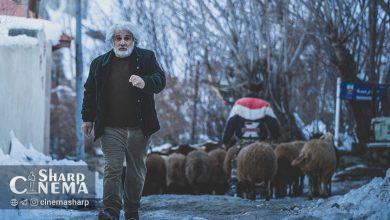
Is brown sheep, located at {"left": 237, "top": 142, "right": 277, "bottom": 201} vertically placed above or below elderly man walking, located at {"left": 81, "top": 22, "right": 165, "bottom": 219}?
below

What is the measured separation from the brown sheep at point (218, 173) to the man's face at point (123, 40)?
298 inches

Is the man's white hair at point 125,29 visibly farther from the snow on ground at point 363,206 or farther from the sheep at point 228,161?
the sheep at point 228,161

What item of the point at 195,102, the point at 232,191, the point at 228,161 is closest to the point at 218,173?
the point at 232,191

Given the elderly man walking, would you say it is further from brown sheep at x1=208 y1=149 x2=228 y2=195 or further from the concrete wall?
brown sheep at x1=208 y1=149 x2=228 y2=195

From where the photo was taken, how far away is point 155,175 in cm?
1373

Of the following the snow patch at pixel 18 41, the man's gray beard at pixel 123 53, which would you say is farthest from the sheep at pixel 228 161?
the man's gray beard at pixel 123 53

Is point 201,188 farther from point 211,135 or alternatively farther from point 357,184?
point 211,135

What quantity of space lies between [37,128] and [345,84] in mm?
6502

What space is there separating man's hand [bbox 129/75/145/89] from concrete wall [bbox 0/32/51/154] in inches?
220

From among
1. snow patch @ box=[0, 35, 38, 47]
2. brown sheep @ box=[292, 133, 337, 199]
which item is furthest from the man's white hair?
brown sheep @ box=[292, 133, 337, 199]

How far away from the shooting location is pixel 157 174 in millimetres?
13742

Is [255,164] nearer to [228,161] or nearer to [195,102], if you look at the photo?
[228,161]

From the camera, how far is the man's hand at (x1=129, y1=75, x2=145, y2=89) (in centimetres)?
576

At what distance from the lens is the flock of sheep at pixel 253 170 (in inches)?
444
